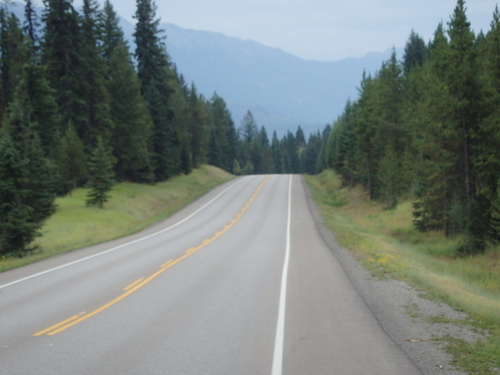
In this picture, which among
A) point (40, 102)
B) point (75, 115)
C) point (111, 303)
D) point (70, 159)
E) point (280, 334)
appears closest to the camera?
point (280, 334)

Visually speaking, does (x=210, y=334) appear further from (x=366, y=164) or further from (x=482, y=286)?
(x=366, y=164)

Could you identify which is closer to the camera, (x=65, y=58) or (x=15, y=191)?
(x=15, y=191)

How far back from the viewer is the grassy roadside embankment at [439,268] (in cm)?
742

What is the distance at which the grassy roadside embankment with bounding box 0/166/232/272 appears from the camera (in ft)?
79.5

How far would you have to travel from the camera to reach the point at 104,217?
34375 mm

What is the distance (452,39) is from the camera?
24234 millimetres

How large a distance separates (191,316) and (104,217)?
26.3m

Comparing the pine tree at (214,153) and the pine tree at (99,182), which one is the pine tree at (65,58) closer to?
the pine tree at (99,182)

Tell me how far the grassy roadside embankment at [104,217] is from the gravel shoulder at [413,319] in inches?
453

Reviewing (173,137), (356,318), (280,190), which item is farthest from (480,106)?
(173,137)

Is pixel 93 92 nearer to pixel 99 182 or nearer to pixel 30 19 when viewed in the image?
pixel 99 182

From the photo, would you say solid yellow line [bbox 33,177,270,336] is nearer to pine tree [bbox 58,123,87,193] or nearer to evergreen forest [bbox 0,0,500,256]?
evergreen forest [bbox 0,0,500,256]

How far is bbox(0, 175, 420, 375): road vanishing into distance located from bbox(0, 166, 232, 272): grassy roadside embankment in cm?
460

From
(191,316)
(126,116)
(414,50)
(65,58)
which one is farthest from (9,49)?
(414,50)
